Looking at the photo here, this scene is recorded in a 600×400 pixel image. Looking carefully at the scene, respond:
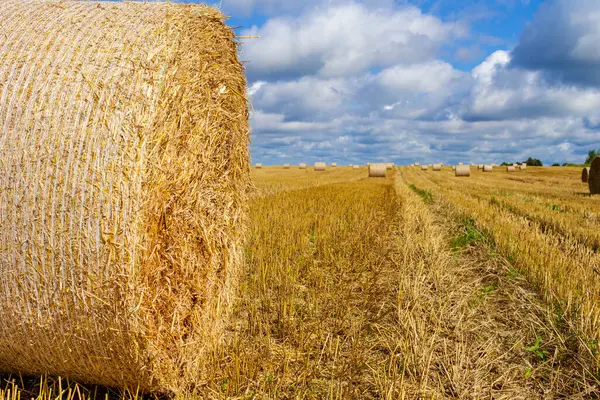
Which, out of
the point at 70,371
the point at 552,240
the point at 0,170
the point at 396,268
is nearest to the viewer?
the point at 0,170

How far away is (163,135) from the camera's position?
2.79 metres

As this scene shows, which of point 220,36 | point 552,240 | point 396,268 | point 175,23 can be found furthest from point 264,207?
point 175,23

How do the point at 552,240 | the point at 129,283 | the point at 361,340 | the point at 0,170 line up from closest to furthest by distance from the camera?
the point at 129,283 → the point at 0,170 → the point at 361,340 → the point at 552,240

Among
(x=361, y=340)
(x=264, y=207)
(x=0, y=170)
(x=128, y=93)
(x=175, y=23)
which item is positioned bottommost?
(x=361, y=340)

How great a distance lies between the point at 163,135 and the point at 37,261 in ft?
3.48

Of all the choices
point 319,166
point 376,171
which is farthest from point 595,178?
point 319,166

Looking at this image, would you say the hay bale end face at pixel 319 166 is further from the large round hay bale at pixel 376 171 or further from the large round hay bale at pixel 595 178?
the large round hay bale at pixel 595 178

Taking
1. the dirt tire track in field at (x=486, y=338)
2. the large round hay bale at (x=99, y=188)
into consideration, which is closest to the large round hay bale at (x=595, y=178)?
the dirt tire track in field at (x=486, y=338)

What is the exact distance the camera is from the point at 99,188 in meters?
2.58

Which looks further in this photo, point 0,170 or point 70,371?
point 70,371

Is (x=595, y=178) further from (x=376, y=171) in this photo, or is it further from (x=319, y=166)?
(x=319, y=166)

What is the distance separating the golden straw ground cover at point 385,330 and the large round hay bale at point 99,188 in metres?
0.34

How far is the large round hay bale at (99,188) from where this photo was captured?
260cm

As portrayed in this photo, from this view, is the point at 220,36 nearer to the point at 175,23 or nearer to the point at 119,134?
the point at 175,23
